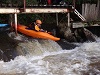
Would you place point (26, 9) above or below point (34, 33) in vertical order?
above

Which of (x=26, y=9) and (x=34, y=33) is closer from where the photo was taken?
(x=26, y=9)

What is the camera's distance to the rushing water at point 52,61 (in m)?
8.47

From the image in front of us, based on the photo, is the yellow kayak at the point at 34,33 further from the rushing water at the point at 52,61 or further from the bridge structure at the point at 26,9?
the bridge structure at the point at 26,9

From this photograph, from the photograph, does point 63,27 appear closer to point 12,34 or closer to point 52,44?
point 52,44

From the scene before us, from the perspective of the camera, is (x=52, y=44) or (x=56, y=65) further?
(x=52, y=44)

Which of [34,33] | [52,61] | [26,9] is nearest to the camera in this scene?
[52,61]

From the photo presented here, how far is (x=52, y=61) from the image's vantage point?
9680 millimetres

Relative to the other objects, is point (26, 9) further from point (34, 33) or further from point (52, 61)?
point (52, 61)

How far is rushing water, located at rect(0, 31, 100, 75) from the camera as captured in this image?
8.47m

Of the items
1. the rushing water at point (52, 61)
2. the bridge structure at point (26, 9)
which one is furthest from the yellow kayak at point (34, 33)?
the bridge structure at point (26, 9)

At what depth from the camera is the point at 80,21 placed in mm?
14023

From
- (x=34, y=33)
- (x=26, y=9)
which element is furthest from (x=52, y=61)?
(x=26, y=9)

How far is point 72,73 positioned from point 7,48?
320 centimetres

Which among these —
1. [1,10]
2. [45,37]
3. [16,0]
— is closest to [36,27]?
[45,37]
